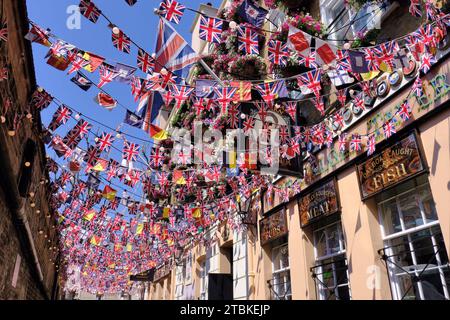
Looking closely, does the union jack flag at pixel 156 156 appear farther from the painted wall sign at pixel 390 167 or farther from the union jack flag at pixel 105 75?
the painted wall sign at pixel 390 167

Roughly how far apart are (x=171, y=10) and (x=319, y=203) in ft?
15.7

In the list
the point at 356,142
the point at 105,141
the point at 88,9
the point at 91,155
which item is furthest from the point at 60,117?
the point at 356,142

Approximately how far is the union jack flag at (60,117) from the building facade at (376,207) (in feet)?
17.0

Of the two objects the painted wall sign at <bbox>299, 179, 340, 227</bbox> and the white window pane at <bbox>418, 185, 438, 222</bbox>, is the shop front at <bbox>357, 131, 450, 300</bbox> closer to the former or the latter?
the white window pane at <bbox>418, 185, 438, 222</bbox>

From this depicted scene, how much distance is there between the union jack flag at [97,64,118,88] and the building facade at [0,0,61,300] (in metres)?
1.16

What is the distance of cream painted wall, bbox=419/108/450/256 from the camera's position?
4641 millimetres

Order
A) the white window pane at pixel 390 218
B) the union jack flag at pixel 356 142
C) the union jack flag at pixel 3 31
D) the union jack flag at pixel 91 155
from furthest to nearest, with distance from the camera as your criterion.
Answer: the union jack flag at pixel 91 155
the union jack flag at pixel 356 142
the white window pane at pixel 390 218
the union jack flag at pixel 3 31

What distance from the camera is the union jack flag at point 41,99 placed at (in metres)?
6.02

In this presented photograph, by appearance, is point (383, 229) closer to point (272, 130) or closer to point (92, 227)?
point (272, 130)

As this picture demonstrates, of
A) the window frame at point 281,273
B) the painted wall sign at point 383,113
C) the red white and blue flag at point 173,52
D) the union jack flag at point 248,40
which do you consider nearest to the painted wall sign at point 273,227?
the window frame at point 281,273

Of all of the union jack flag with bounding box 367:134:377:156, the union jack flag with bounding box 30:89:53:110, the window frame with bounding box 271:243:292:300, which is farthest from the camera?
the window frame with bounding box 271:243:292:300

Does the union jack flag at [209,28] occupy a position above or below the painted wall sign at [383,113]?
above

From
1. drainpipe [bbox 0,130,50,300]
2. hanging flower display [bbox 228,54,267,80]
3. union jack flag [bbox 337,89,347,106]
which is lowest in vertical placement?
drainpipe [bbox 0,130,50,300]

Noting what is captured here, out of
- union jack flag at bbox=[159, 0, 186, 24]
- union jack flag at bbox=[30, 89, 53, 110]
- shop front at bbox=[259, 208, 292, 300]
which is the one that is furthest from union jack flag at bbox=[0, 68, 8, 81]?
shop front at bbox=[259, 208, 292, 300]
